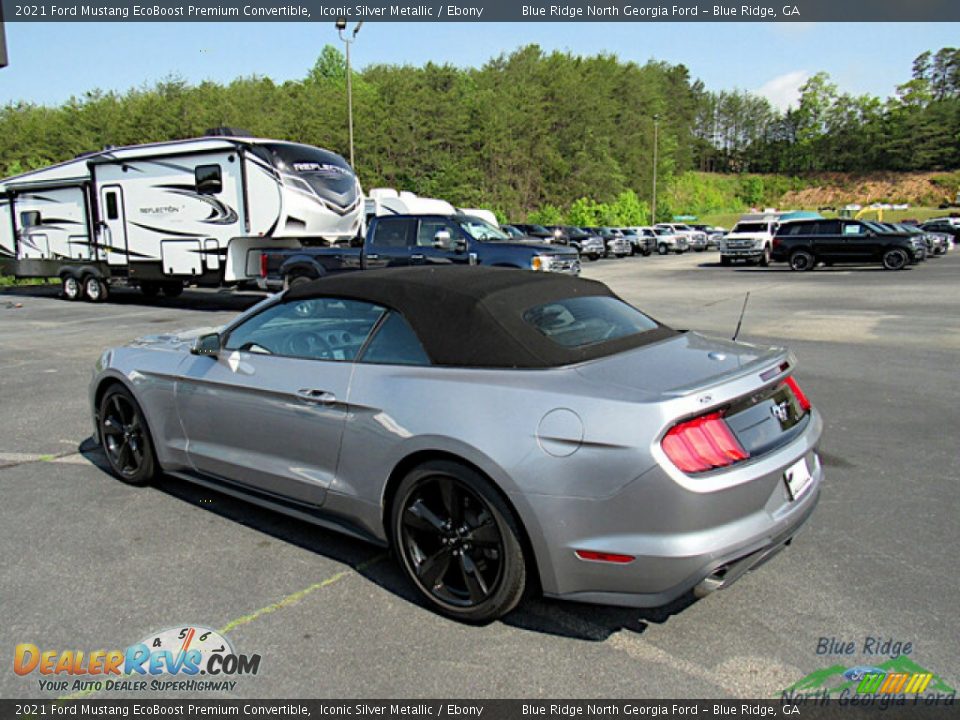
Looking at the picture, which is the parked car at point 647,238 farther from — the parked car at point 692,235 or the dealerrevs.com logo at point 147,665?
the dealerrevs.com logo at point 147,665

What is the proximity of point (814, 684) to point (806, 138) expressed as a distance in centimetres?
14681

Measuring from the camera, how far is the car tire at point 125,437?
4.72 meters

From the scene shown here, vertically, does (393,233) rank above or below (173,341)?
above

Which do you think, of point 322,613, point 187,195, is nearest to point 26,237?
point 187,195

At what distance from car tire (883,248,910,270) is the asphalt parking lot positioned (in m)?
22.2

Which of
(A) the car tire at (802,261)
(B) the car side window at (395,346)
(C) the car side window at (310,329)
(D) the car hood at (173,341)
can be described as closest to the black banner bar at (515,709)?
(B) the car side window at (395,346)

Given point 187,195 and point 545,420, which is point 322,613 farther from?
point 187,195

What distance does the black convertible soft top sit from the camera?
3195 mm

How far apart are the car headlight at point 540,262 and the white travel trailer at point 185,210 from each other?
17.0ft

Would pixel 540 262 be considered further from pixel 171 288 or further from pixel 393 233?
pixel 171 288

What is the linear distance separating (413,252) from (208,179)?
5007mm

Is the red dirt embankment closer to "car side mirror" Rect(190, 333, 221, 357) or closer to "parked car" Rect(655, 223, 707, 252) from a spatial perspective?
"parked car" Rect(655, 223, 707, 252)

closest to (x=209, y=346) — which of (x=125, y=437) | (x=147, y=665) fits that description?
(x=125, y=437)

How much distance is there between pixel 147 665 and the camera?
→ 2906 millimetres
